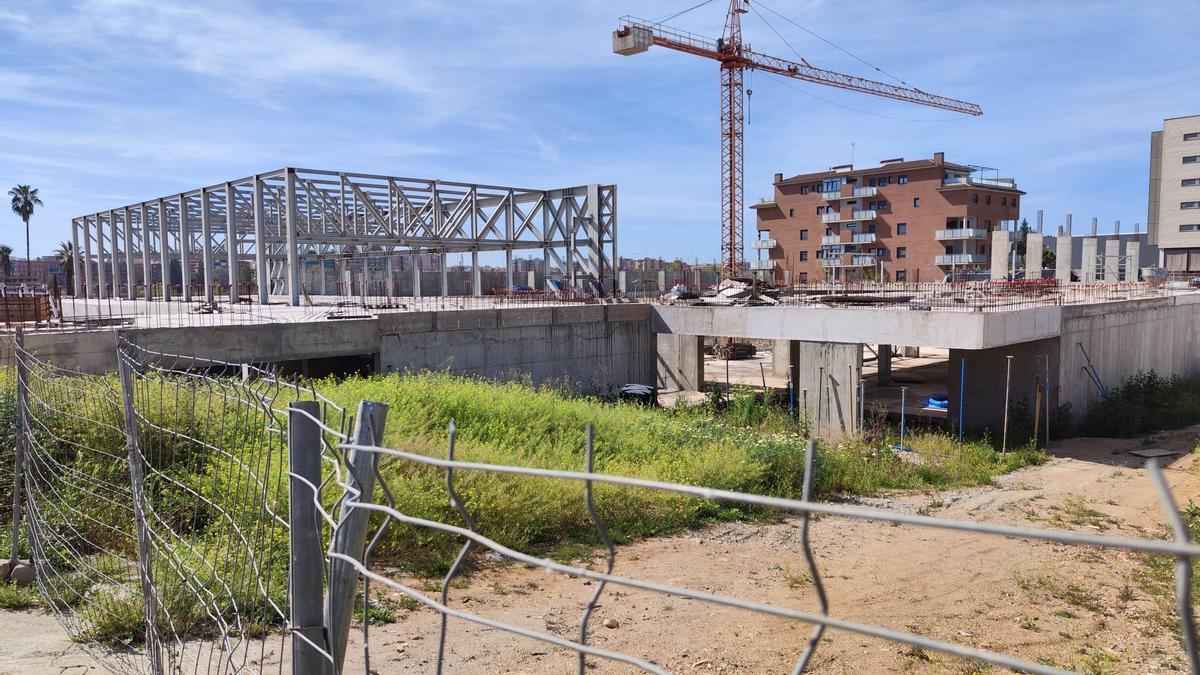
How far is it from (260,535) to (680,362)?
28954 mm

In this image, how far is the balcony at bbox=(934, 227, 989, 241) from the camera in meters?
63.5

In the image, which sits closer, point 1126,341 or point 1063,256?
point 1126,341

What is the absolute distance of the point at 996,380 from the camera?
22766mm

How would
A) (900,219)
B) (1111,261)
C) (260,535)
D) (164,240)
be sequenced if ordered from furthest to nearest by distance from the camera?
(900,219) < (1111,261) < (164,240) < (260,535)

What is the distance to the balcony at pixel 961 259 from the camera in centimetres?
6328

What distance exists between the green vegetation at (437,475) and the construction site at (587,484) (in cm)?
8

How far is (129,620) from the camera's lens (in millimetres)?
6547

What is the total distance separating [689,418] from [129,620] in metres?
15.1

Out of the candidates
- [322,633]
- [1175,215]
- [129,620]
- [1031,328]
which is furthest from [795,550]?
[1175,215]

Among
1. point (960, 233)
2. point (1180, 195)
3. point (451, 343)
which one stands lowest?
point (451, 343)

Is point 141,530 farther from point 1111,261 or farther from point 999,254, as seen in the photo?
point 1111,261

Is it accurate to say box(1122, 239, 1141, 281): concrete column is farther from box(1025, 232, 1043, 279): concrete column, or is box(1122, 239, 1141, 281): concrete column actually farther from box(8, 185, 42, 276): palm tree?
box(8, 185, 42, 276): palm tree

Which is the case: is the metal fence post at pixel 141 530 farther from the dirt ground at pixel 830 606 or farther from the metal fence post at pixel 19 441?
the metal fence post at pixel 19 441

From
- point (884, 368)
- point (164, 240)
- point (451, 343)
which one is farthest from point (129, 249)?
point (884, 368)
